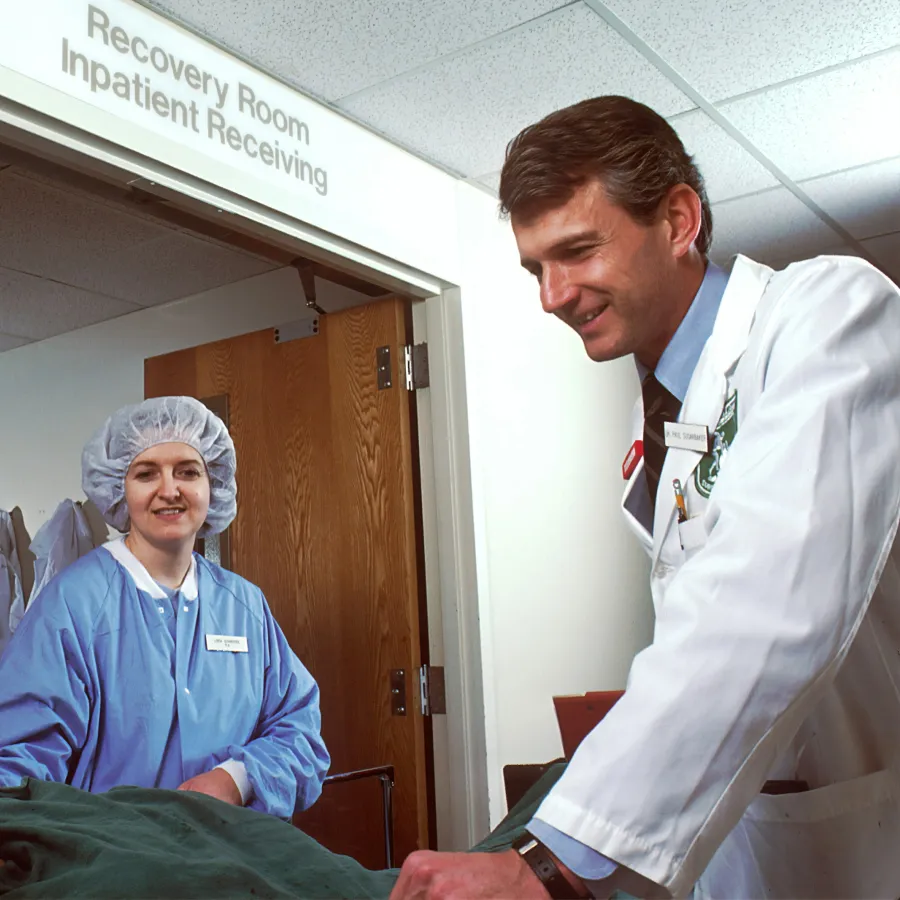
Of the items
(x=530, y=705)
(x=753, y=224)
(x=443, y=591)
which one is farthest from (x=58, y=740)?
(x=753, y=224)

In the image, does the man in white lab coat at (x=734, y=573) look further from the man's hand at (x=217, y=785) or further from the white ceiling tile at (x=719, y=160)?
the white ceiling tile at (x=719, y=160)

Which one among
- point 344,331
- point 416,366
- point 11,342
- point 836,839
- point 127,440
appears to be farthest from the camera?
point 11,342

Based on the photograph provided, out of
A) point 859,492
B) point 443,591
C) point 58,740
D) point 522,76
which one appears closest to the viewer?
point 859,492

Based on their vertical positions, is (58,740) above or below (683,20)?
below

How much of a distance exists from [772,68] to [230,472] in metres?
1.59

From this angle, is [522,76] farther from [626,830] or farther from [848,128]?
[626,830]

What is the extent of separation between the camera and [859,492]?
0.75 metres

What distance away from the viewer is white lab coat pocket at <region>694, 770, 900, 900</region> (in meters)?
0.89

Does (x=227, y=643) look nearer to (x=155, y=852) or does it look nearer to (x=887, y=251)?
(x=155, y=852)

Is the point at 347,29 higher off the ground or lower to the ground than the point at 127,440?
higher

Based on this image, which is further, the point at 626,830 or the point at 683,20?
the point at 683,20

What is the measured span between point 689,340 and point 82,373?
326 cm

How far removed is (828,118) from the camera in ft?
8.47

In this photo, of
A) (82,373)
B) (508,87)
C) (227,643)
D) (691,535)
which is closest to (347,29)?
(508,87)
